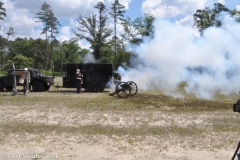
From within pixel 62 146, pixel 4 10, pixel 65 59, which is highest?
pixel 4 10

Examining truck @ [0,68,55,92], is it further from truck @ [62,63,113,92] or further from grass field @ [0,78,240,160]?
grass field @ [0,78,240,160]

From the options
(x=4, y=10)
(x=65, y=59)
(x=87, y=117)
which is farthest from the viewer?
(x=65, y=59)

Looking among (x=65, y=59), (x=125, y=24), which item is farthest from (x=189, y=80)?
(x=65, y=59)

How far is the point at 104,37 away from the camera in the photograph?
53031 mm

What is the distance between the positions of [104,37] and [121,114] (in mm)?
43317

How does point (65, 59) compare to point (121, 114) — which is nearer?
point (121, 114)

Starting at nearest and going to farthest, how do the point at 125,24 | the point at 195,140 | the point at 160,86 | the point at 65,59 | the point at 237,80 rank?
the point at 195,140 < the point at 237,80 < the point at 160,86 < the point at 125,24 < the point at 65,59

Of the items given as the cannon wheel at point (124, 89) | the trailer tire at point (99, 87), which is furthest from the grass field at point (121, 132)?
the trailer tire at point (99, 87)

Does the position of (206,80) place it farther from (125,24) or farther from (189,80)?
(125,24)

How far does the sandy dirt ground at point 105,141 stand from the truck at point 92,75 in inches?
387

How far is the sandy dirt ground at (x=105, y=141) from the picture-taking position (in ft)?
20.2

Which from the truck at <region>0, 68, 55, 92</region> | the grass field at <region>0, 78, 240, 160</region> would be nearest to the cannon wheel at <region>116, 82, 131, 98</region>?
the grass field at <region>0, 78, 240, 160</region>

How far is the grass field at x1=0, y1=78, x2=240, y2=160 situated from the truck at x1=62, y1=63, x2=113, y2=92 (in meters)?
8.12

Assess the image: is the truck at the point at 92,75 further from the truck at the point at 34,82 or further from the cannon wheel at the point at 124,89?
the cannon wheel at the point at 124,89
